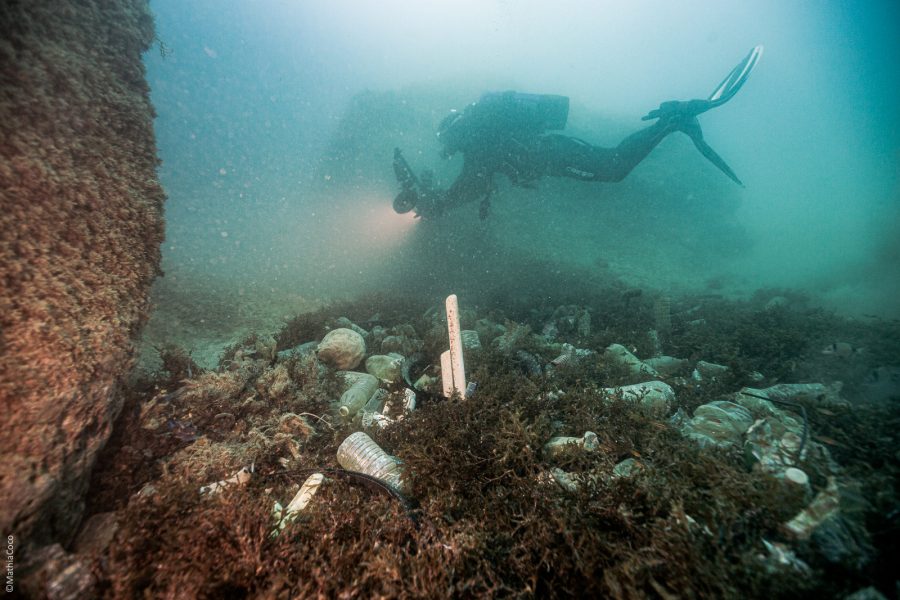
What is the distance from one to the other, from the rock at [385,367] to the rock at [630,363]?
372 cm

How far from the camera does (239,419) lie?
365cm

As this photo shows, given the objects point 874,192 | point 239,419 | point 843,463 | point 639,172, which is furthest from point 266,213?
point 874,192

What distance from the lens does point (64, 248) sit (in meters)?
2.45

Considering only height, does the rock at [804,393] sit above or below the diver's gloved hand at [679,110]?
below

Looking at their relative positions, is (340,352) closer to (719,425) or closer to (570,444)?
(570,444)

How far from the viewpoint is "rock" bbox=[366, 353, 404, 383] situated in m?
5.07

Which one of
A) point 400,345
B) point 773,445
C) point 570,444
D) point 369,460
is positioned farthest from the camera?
point 400,345

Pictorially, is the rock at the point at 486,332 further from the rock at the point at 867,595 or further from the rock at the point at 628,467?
the rock at the point at 867,595

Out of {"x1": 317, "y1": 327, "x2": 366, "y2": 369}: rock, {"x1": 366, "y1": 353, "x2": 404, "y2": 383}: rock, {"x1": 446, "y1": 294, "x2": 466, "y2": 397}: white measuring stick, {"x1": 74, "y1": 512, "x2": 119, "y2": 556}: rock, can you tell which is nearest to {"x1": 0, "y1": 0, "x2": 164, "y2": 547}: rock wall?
{"x1": 74, "y1": 512, "x2": 119, "y2": 556}: rock

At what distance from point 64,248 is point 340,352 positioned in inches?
130

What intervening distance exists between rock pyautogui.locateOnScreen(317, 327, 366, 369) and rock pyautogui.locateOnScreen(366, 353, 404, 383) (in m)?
0.25

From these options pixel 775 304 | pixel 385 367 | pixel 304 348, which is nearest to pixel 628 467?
pixel 385 367

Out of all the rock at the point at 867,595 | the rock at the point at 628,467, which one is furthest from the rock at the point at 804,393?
the rock at the point at 867,595

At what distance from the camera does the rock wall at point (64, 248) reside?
2.04 m
